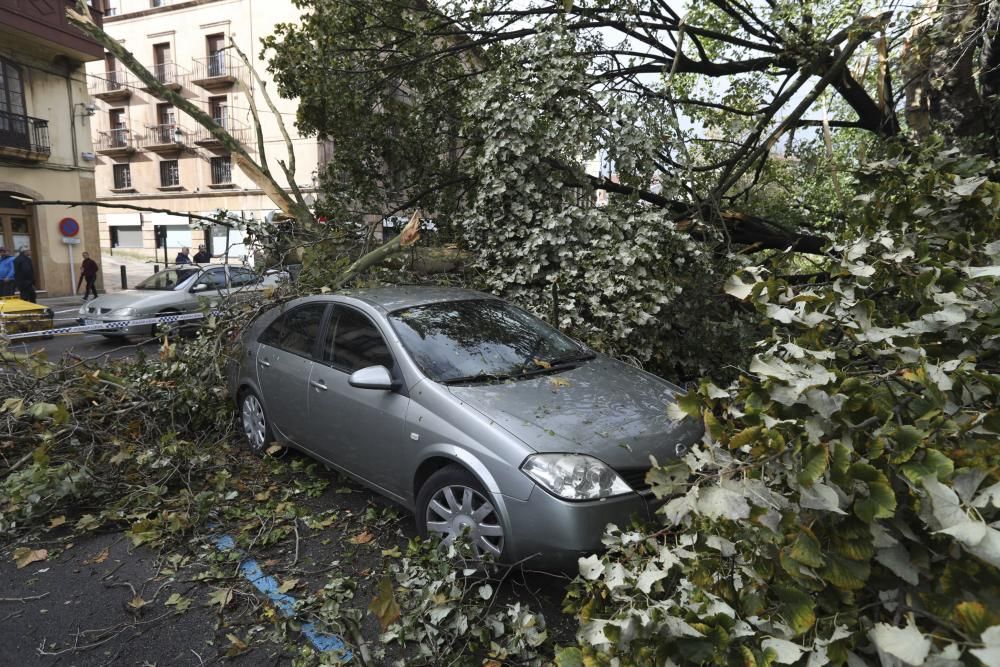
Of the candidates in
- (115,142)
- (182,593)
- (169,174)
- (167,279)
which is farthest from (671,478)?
(115,142)

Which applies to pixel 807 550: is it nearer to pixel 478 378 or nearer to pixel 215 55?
pixel 478 378

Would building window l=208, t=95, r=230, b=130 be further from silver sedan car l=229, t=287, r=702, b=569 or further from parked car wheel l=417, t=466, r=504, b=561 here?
parked car wheel l=417, t=466, r=504, b=561

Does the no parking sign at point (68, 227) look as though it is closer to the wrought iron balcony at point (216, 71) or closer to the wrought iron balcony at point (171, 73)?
the wrought iron balcony at point (216, 71)

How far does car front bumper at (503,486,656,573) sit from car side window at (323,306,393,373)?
4.44 feet

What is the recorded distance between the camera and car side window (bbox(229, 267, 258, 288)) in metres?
5.99

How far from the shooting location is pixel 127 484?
4199mm

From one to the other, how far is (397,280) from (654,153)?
2907mm

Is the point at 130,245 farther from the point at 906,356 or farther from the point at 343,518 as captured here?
the point at 906,356

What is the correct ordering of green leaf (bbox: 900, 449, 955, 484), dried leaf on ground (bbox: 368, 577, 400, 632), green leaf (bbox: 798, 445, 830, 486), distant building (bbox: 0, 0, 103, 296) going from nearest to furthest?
green leaf (bbox: 900, 449, 955, 484) < green leaf (bbox: 798, 445, 830, 486) < dried leaf on ground (bbox: 368, 577, 400, 632) < distant building (bbox: 0, 0, 103, 296)

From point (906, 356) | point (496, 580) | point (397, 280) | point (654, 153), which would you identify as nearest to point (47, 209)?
point (397, 280)

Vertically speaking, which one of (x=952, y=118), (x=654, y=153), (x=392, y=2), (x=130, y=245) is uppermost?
(x=392, y=2)

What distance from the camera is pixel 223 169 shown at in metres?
32.2

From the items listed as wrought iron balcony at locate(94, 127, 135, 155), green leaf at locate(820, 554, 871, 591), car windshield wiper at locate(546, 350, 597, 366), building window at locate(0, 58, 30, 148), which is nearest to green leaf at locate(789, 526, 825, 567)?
green leaf at locate(820, 554, 871, 591)

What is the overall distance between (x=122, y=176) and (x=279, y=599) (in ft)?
130
